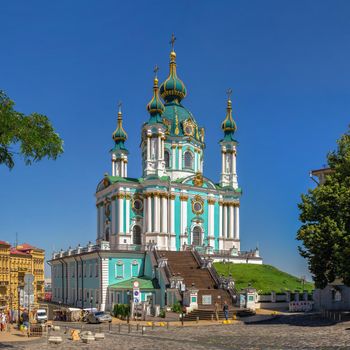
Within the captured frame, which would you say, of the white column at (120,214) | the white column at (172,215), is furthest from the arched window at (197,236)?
the white column at (120,214)

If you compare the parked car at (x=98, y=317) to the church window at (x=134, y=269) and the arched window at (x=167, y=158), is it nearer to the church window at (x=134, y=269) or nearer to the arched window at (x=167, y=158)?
the church window at (x=134, y=269)

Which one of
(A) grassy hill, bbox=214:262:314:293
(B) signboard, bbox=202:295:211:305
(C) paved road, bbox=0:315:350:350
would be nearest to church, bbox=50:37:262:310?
(A) grassy hill, bbox=214:262:314:293

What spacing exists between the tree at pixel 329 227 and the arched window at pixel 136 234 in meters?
32.5

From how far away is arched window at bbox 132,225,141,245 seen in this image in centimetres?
6845

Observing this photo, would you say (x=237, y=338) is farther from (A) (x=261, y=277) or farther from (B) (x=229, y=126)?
(B) (x=229, y=126)

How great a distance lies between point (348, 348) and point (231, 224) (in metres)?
47.6

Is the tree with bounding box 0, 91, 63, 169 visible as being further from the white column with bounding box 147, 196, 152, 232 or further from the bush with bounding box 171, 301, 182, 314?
the white column with bounding box 147, 196, 152, 232

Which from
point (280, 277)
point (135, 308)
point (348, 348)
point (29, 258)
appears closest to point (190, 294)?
point (135, 308)

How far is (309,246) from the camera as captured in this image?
123 feet

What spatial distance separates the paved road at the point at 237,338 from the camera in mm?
27344

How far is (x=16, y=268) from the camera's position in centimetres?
11338

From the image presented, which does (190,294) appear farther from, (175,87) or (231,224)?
(175,87)

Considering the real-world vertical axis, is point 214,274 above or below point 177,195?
below

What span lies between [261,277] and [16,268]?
218ft
